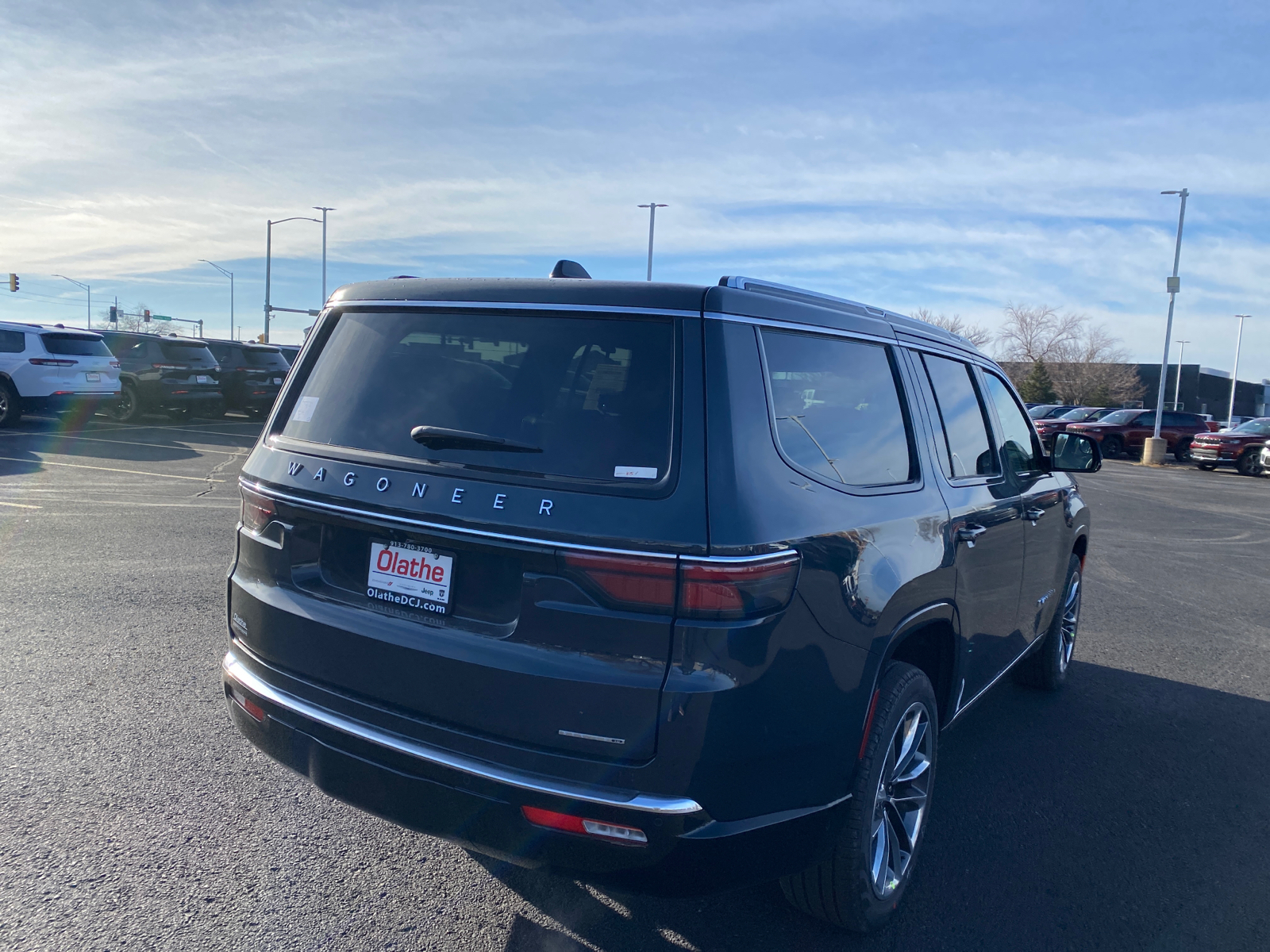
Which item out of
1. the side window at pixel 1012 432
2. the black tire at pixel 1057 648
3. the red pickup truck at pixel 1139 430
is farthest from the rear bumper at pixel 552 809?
the red pickup truck at pixel 1139 430

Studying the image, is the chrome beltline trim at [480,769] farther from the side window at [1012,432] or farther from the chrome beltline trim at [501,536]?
the side window at [1012,432]

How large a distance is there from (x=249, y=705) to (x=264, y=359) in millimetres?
21535

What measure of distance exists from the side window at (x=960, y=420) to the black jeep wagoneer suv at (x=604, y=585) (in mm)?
515

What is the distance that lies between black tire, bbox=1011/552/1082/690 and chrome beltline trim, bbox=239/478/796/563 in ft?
10.6

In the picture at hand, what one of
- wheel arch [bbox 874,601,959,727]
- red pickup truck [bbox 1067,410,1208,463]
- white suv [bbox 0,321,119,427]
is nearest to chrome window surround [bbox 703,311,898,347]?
wheel arch [bbox 874,601,959,727]

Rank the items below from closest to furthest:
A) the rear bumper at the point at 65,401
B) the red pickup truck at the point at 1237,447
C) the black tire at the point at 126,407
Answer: the rear bumper at the point at 65,401 < the black tire at the point at 126,407 < the red pickup truck at the point at 1237,447

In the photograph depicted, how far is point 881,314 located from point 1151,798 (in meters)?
2.35

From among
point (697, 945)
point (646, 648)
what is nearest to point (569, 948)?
point (697, 945)

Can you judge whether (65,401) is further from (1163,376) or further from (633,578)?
(1163,376)

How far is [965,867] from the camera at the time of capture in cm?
325

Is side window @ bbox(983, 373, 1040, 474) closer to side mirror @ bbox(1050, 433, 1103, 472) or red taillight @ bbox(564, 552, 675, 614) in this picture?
side mirror @ bbox(1050, 433, 1103, 472)

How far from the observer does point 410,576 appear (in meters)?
2.50

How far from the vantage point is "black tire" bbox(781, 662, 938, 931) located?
2596 millimetres

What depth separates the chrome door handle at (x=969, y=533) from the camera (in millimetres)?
3251
